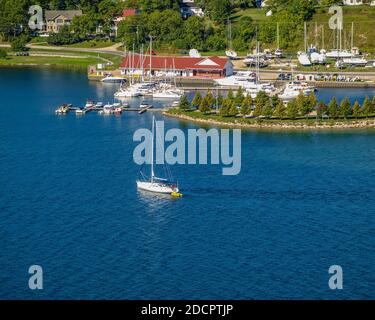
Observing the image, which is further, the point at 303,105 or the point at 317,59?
the point at 317,59

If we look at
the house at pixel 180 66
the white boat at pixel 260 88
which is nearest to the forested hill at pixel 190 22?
the house at pixel 180 66

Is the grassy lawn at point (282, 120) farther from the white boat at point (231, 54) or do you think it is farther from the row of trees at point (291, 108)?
the white boat at point (231, 54)

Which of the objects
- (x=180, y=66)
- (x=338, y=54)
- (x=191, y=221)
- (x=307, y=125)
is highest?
(x=338, y=54)

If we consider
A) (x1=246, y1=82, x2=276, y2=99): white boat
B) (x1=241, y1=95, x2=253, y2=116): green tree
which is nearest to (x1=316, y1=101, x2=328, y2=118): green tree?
(x1=241, y1=95, x2=253, y2=116): green tree

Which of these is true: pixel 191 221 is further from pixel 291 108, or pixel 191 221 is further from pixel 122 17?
pixel 122 17

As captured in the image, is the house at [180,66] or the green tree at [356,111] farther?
the house at [180,66]

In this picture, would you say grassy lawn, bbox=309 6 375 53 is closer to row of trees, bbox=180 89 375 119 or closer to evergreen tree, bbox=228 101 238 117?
row of trees, bbox=180 89 375 119

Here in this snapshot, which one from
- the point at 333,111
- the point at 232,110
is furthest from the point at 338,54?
the point at 232,110

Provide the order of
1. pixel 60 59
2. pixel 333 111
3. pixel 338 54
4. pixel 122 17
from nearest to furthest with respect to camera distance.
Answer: pixel 333 111 < pixel 338 54 < pixel 60 59 < pixel 122 17
